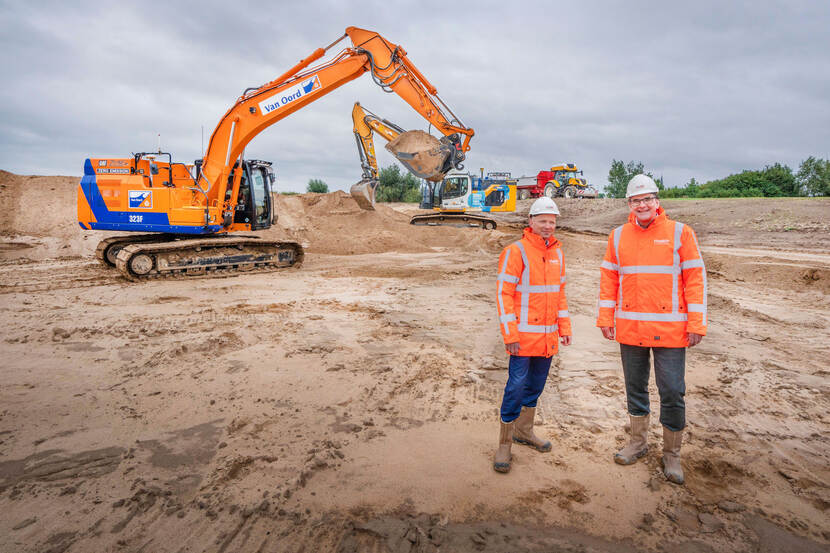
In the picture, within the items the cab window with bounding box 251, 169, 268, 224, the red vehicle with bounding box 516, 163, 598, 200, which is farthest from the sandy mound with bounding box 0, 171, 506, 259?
the red vehicle with bounding box 516, 163, 598, 200

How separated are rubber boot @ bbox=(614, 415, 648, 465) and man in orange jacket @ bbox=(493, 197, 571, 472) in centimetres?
80

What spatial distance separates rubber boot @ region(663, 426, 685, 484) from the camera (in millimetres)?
3096

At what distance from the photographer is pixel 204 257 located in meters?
10.6

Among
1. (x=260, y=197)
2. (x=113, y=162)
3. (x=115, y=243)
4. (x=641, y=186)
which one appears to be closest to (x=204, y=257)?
(x=260, y=197)

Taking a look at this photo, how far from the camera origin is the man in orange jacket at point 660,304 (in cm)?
303

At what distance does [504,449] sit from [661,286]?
5.03 ft

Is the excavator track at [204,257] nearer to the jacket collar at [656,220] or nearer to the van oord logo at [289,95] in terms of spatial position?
the van oord logo at [289,95]

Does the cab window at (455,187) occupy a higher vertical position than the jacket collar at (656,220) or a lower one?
higher

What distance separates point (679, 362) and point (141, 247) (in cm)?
1014

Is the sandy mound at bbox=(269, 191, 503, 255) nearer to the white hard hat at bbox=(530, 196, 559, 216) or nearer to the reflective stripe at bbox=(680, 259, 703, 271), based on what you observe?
the white hard hat at bbox=(530, 196, 559, 216)

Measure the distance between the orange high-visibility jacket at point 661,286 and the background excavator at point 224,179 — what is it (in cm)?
799

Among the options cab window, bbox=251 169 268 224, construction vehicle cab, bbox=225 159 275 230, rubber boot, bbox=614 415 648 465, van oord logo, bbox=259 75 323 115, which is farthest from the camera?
cab window, bbox=251 169 268 224

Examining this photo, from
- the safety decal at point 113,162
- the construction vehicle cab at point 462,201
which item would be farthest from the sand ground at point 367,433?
the construction vehicle cab at point 462,201

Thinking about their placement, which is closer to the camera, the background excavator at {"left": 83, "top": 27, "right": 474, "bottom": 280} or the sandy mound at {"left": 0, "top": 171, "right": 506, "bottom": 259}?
the background excavator at {"left": 83, "top": 27, "right": 474, "bottom": 280}
